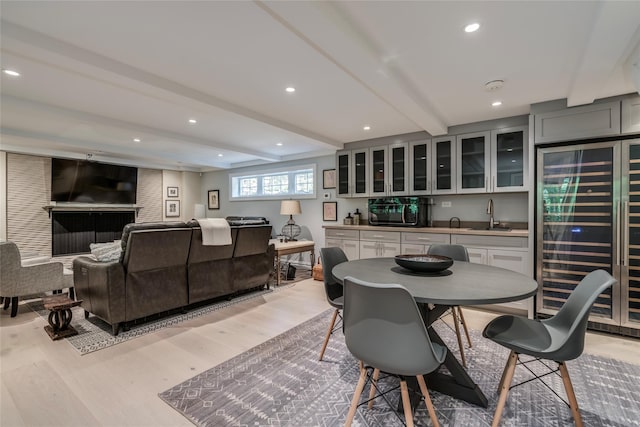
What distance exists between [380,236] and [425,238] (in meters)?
0.69

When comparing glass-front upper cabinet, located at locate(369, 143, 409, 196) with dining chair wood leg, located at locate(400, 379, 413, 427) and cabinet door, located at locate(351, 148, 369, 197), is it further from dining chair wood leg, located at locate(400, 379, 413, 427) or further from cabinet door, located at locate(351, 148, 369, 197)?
dining chair wood leg, located at locate(400, 379, 413, 427)

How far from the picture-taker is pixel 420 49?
2.21 metres

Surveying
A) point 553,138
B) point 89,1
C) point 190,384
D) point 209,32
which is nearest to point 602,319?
point 553,138

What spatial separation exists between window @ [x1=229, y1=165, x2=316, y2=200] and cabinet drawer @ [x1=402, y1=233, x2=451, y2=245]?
2.38 m

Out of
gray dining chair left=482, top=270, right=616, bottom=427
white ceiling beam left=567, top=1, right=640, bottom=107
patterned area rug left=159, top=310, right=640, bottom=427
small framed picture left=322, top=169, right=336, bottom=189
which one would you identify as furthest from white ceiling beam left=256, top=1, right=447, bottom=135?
small framed picture left=322, top=169, right=336, bottom=189

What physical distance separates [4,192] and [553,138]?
26.3ft

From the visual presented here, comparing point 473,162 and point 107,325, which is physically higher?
point 473,162

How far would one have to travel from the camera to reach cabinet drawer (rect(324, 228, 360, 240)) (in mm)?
4819

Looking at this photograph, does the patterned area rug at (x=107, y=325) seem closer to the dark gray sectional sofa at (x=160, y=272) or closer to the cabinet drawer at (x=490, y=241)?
the dark gray sectional sofa at (x=160, y=272)

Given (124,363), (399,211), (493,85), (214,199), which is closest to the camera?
(124,363)

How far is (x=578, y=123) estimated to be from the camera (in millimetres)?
3051

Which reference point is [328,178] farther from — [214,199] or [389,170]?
[214,199]

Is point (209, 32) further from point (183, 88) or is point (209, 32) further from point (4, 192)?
point (4, 192)

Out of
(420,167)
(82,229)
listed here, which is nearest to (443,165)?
(420,167)
